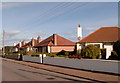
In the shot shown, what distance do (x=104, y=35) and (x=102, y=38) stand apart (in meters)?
1.38

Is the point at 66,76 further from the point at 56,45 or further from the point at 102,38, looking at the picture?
the point at 56,45

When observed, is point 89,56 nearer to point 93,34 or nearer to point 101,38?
point 101,38

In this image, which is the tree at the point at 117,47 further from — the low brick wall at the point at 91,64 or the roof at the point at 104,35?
the roof at the point at 104,35

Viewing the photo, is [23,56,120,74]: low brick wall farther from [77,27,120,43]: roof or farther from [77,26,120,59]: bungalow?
[77,27,120,43]: roof

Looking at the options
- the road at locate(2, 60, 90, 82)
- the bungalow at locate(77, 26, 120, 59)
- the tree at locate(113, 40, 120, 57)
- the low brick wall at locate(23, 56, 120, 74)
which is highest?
the bungalow at locate(77, 26, 120, 59)

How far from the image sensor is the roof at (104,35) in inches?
1270

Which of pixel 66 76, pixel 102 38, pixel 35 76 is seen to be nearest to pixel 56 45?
pixel 102 38

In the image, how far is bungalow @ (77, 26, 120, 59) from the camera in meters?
31.5

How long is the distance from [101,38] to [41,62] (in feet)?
41.4

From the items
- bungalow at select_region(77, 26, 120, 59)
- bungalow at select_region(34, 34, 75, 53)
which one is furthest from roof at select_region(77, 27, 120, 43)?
bungalow at select_region(34, 34, 75, 53)

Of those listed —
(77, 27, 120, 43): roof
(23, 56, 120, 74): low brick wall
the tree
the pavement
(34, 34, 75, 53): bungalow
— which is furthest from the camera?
(34, 34, 75, 53): bungalow

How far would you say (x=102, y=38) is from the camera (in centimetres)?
3316

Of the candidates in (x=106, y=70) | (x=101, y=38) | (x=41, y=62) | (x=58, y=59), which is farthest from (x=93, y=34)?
(x=106, y=70)

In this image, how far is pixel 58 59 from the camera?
880 inches
